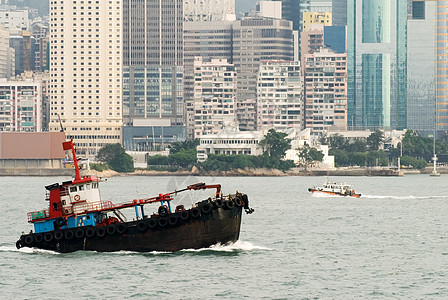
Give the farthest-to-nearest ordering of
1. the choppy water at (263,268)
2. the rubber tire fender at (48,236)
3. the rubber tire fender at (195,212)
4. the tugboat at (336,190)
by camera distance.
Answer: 1. the tugboat at (336,190)
2. the rubber tire fender at (48,236)
3. the rubber tire fender at (195,212)
4. the choppy water at (263,268)

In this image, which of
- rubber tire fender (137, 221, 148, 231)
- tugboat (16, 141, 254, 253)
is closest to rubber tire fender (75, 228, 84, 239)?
tugboat (16, 141, 254, 253)

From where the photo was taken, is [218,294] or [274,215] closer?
[218,294]

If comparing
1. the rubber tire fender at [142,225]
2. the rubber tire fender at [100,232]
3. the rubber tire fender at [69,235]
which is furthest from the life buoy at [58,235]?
the rubber tire fender at [142,225]

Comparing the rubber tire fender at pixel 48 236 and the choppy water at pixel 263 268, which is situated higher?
the rubber tire fender at pixel 48 236

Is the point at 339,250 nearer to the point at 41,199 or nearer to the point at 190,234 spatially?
the point at 190,234

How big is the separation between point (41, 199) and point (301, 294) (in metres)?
72.6

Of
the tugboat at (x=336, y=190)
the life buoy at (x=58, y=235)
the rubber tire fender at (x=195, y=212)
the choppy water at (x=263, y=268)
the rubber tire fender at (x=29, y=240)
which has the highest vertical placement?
the rubber tire fender at (x=195, y=212)

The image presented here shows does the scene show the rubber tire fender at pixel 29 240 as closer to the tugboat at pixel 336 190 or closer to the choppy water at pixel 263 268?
the choppy water at pixel 263 268

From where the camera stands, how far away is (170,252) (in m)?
60.2

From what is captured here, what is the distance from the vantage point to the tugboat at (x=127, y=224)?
195ft

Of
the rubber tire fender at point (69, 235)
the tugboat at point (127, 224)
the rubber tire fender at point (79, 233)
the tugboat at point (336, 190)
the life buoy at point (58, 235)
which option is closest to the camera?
the tugboat at point (127, 224)

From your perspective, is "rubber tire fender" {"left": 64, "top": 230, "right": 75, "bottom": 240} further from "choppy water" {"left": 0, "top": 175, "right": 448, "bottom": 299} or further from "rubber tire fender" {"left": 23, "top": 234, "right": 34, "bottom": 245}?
"rubber tire fender" {"left": 23, "top": 234, "right": 34, "bottom": 245}

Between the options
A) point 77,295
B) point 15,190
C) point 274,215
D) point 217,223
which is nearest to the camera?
point 77,295

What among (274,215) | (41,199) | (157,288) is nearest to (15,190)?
(41,199)
